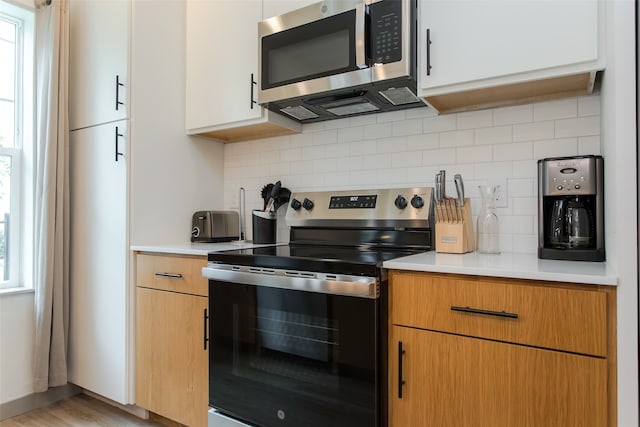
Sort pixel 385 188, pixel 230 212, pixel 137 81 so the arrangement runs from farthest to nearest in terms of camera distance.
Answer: pixel 230 212 → pixel 137 81 → pixel 385 188

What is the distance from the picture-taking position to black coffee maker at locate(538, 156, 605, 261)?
1334 millimetres

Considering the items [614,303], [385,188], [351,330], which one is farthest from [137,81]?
[614,303]

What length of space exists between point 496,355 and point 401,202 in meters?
0.84

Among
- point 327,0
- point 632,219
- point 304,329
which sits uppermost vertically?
point 327,0

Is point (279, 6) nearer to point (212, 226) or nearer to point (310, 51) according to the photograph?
point (310, 51)

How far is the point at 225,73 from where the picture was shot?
85.9 inches

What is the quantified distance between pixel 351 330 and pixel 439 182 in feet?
2.31

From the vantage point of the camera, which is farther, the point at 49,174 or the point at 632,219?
the point at 49,174

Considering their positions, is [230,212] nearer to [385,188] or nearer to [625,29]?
[385,188]

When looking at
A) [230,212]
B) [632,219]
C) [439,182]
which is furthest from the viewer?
[230,212]

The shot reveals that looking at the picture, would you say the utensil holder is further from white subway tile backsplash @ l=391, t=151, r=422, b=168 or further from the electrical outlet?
the electrical outlet

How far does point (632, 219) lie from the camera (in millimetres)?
1008

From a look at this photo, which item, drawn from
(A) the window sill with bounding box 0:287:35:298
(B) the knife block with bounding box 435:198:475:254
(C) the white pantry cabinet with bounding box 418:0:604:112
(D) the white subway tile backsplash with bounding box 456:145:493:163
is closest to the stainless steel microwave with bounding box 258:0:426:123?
(C) the white pantry cabinet with bounding box 418:0:604:112

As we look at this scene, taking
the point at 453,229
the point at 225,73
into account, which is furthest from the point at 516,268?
the point at 225,73
